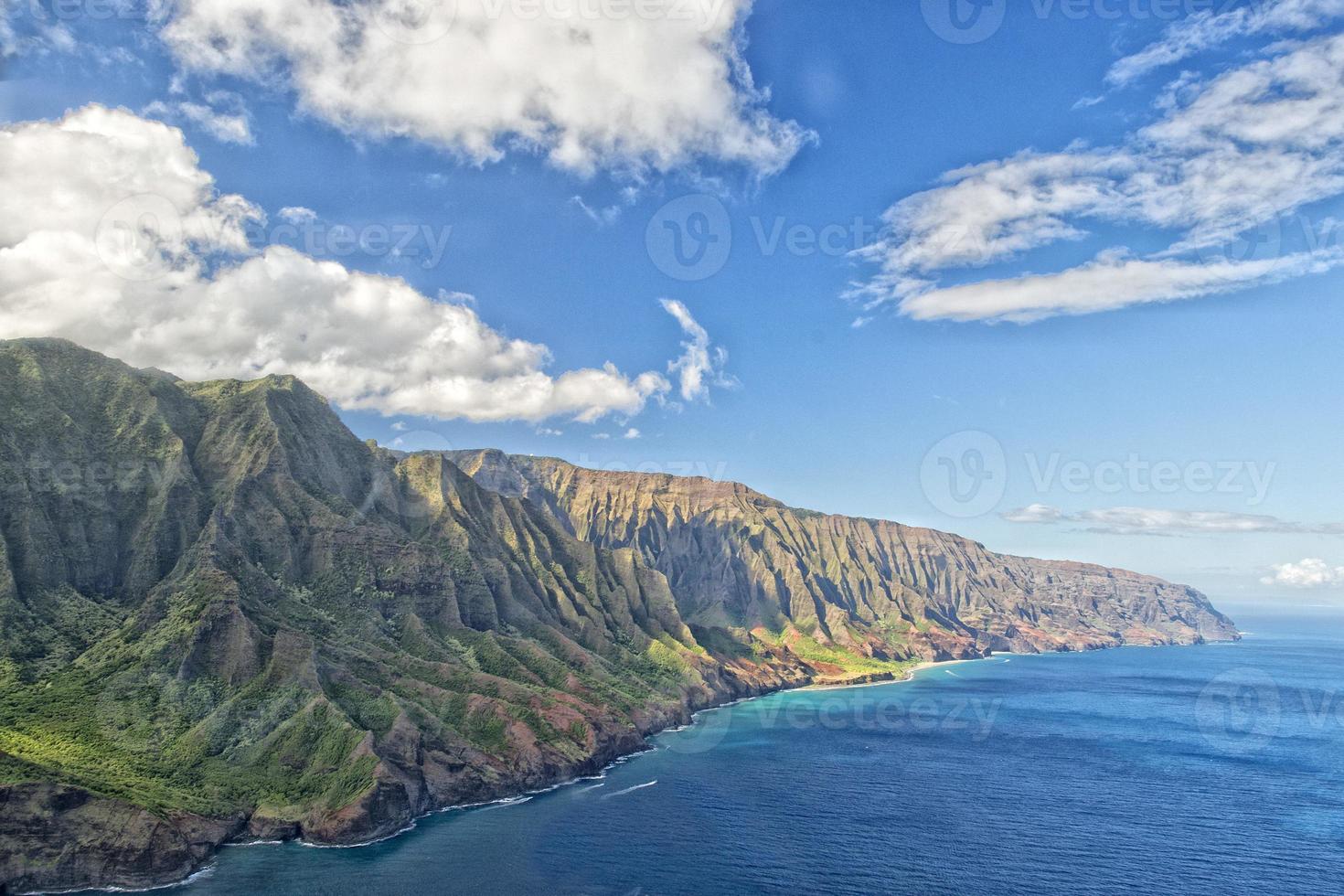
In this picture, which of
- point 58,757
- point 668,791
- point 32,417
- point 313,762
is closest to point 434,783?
point 313,762

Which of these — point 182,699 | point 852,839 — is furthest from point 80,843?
point 852,839

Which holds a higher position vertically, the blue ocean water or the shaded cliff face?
the shaded cliff face

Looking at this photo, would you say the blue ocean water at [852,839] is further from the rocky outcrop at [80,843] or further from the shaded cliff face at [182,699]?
the shaded cliff face at [182,699]

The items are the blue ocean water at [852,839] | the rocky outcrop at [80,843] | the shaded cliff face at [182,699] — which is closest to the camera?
the rocky outcrop at [80,843]

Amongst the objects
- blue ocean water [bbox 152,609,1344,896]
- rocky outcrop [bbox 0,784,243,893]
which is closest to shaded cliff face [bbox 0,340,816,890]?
rocky outcrop [bbox 0,784,243,893]

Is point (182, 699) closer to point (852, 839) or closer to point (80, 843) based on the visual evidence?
point (80, 843)

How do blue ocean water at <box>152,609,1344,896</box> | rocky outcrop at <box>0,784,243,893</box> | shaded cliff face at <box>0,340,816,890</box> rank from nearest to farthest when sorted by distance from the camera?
rocky outcrop at <box>0,784,243,893</box> < blue ocean water at <box>152,609,1344,896</box> < shaded cliff face at <box>0,340,816,890</box>

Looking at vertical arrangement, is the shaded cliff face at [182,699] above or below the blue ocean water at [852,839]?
above

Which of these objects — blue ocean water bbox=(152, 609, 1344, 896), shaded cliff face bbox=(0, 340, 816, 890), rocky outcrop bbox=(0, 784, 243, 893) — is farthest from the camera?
shaded cliff face bbox=(0, 340, 816, 890)

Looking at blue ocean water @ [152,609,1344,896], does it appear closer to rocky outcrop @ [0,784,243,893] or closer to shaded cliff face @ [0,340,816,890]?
rocky outcrop @ [0,784,243,893]

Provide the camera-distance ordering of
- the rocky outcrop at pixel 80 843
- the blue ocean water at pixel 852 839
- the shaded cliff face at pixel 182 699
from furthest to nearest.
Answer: the shaded cliff face at pixel 182 699
the blue ocean water at pixel 852 839
the rocky outcrop at pixel 80 843

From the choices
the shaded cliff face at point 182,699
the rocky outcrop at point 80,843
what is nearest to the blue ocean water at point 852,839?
the rocky outcrop at point 80,843
